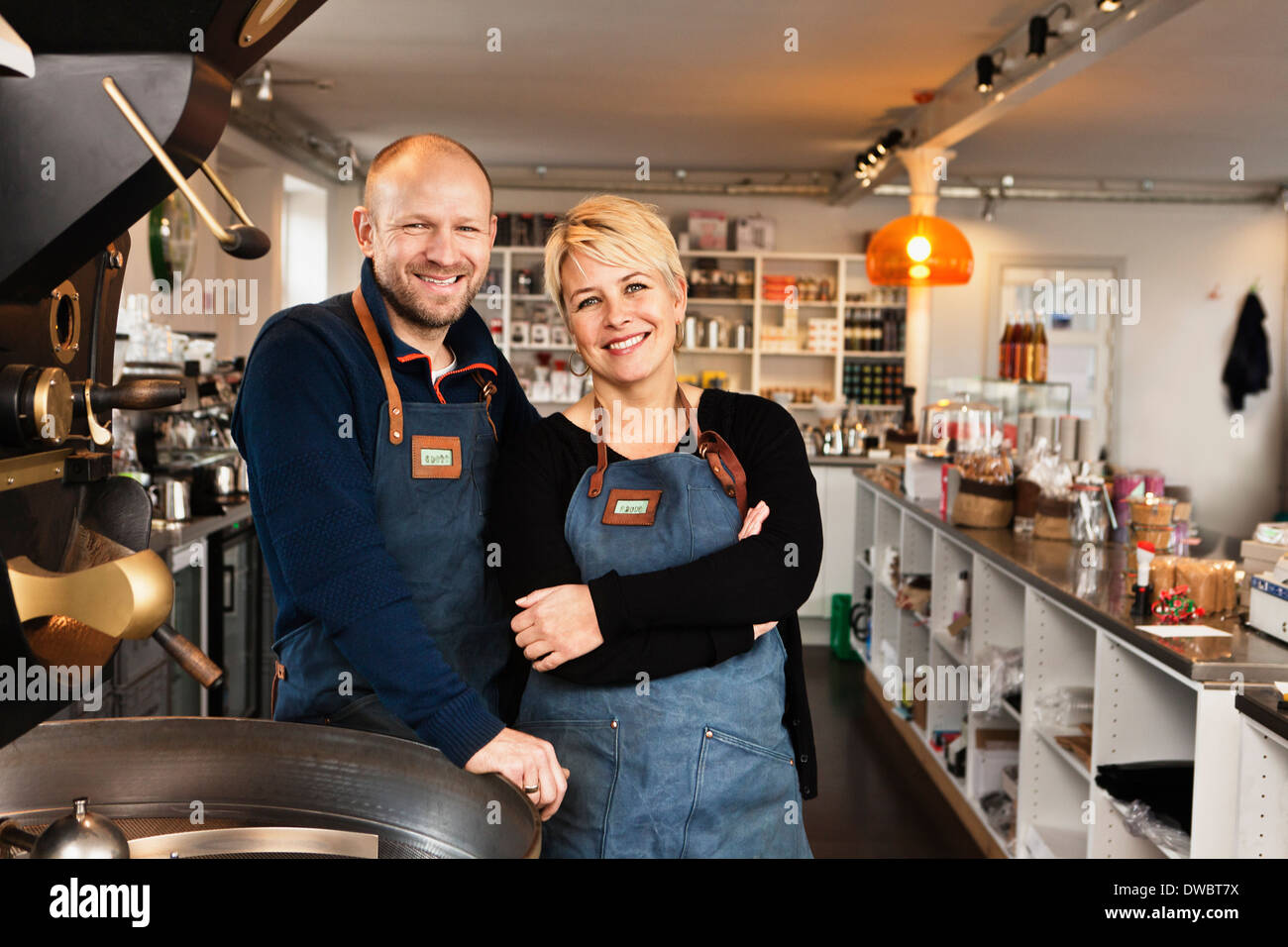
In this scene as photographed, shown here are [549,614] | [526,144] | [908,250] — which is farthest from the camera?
[526,144]

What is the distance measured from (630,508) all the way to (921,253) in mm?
4328

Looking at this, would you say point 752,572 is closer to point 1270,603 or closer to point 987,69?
point 1270,603

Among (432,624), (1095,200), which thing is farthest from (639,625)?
(1095,200)

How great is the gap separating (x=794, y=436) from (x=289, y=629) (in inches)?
31.5

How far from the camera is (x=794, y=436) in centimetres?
176

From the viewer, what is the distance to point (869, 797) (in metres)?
4.31

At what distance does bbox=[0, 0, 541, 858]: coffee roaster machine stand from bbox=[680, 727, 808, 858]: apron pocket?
573 mm

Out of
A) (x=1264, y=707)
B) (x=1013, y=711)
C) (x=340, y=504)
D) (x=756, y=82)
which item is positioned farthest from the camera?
(x=756, y=82)

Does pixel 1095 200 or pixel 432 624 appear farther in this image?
pixel 1095 200

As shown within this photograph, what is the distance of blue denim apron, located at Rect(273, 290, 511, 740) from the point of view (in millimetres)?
1541


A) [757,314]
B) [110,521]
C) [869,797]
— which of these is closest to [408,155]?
[110,521]

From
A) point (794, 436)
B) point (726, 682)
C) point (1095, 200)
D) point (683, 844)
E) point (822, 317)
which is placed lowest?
point (683, 844)

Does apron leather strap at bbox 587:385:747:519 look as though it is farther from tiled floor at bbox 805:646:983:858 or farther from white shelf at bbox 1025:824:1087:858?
tiled floor at bbox 805:646:983:858

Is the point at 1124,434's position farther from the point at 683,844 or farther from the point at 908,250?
the point at 683,844
